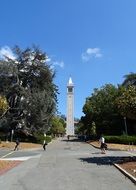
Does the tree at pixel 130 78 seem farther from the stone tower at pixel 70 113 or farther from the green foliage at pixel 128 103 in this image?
the stone tower at pixel 70 113

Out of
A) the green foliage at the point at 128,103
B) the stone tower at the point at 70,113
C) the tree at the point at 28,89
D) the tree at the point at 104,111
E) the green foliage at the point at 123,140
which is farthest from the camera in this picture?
the stone tower at the point at 70,113

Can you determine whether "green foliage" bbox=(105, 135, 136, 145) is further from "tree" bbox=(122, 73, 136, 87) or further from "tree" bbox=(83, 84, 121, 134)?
"tree" bbox=(122, 73, 136, 87)

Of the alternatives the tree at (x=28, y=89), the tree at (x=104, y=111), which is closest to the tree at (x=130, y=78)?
the tree at (x=104, y=111)

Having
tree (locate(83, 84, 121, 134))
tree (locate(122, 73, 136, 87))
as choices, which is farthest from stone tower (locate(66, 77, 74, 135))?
tree (locate(122, 73, 136, 87))

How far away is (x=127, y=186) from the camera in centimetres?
1658

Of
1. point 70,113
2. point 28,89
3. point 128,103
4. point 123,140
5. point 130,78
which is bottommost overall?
point 128,103

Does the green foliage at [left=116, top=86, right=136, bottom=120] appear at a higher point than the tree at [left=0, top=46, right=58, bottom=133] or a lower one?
lower

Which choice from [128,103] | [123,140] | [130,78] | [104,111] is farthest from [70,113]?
[128,103]

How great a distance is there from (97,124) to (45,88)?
22076mm

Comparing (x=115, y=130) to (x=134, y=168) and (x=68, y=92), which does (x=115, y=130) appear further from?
(x=68, y=92)

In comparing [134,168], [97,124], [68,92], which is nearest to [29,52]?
[97,124]

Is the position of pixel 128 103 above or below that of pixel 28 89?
below

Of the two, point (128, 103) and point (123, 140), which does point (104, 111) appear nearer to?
point (123, 140)

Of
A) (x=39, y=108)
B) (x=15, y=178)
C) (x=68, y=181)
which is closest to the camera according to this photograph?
(x=68, y=181)
